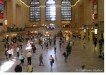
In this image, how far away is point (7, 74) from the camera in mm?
14375

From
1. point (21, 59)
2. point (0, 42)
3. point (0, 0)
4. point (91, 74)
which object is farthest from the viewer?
point (0, 42)

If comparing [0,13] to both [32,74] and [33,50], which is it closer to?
[33,50]

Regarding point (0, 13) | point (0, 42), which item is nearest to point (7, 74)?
point (0, 13)

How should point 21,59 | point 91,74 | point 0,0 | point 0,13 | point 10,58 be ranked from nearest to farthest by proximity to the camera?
1. point 91,74
2. point 21,59
3. point 10,58
4. point 0,0
5. point 0,13

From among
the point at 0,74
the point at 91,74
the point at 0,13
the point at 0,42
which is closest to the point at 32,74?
the point at 0,74

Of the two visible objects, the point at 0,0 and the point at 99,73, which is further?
the point at 0,0

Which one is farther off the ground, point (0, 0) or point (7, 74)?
point (0, 0)

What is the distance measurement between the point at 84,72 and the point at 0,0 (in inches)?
895

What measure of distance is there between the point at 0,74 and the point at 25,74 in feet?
3.44

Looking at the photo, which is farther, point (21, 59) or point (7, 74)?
point (21, 59)

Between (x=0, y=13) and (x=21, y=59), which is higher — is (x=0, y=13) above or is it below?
above

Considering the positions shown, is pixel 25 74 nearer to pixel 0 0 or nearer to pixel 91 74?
pixel 91 74

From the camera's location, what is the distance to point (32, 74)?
46.9 ft

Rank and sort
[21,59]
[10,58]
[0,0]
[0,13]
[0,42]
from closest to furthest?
[21,59]
[10,58]
[0,0]
[0,13]
[0,42]
